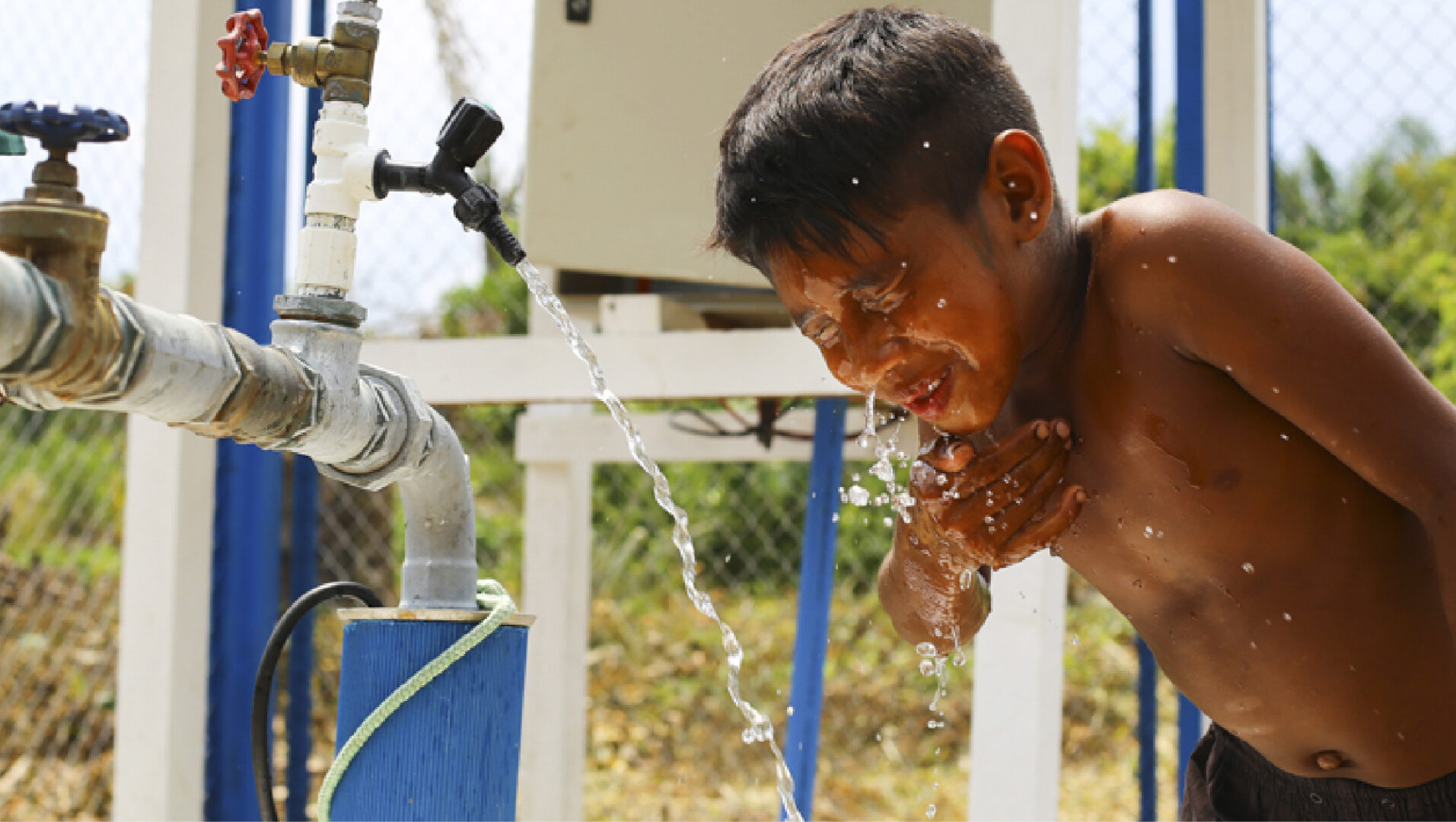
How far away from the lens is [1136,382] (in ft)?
3.59

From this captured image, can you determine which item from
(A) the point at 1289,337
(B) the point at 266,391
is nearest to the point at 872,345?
(A) the point at 1289,337

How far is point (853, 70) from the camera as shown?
1.05m

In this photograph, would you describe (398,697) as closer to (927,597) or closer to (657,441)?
(927,597)

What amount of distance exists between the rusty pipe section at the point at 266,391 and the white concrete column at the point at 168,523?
3.43 feet

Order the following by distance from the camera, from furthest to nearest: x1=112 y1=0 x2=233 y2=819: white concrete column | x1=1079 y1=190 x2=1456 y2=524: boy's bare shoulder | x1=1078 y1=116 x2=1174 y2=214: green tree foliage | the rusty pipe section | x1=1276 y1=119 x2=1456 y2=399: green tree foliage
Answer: x1=1078 y1=116 x2=1174 y2=214: green tree foliage < x1=1276 y1=119 x2=1456 y2=399: green tree foliage < x1=112 y1=0 x2=233 y2=819: white concrete column < x1=1079 y1=190 x2=1456 y2=524: boy's bare shoulder < the rusty pipe section

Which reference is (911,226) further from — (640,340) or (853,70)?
(640,340)

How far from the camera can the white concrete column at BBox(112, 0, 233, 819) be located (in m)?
1.96

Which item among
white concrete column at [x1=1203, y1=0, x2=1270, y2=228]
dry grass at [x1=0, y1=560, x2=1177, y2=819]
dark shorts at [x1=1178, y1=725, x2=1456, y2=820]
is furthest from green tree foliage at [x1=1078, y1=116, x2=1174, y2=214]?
dark shorts at [x1=1178, y1=725, x2=1456, y2=820]

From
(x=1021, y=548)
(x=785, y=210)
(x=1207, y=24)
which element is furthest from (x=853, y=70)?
(x=1207, y=24)

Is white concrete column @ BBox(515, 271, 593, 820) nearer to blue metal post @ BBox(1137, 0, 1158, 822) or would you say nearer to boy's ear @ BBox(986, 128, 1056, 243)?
blue metal post @ BBox(1137, 0, 1158, 822)

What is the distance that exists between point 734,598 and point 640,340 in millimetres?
3340

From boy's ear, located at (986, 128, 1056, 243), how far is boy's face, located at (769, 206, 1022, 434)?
38 mm

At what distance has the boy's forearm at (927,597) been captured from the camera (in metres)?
1.26

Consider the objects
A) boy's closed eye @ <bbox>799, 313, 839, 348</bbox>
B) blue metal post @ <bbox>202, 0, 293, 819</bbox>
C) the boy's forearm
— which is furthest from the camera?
blue metal post @ <bbox>202, 0, 293, 819</bbox>
